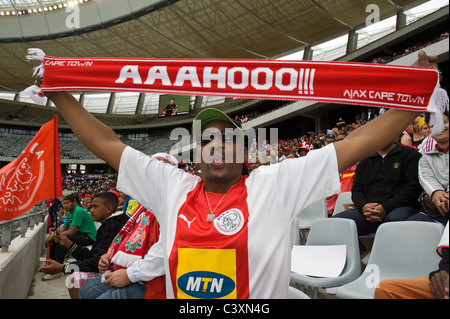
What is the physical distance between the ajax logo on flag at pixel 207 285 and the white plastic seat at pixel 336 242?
4.30 feet

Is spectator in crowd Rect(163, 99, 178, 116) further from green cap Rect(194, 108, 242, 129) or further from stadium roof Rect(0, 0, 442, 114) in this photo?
green cap Rect(194, 108, 242, 129)

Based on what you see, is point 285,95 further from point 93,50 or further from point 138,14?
point 93,50

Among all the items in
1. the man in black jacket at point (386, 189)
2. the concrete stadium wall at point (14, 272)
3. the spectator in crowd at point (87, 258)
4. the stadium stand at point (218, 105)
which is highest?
the stadium stand at point (218, 105)

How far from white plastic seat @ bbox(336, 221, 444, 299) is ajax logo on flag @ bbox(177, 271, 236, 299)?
123 cm

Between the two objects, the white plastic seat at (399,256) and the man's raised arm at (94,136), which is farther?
the white plastic seat at (399,256)

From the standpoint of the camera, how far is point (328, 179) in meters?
1.41

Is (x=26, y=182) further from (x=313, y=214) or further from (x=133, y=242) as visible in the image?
(x=313, y=214)

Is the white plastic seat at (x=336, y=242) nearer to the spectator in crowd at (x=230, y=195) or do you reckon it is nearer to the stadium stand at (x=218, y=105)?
the stadium stand at (x=218, y=105)

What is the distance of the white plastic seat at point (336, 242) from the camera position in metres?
2.43

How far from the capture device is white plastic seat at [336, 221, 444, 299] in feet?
7.09

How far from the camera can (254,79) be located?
70.8 inches

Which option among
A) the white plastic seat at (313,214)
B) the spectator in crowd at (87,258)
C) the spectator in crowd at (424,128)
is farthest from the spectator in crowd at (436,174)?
the spectator in crowd at (87,258)

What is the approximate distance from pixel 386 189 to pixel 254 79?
1909 mm

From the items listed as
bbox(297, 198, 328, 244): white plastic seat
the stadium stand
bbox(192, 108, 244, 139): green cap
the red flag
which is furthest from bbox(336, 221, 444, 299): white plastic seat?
the red flag
